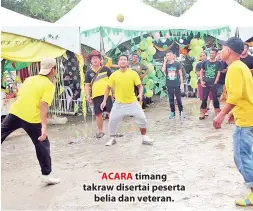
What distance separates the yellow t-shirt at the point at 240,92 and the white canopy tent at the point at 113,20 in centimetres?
693

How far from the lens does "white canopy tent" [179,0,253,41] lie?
1371 centimetres

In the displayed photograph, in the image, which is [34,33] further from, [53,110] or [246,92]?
[246,92]

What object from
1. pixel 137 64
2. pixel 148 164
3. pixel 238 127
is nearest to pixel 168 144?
pixel 148 164

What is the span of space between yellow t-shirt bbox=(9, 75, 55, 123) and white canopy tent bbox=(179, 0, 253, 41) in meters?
9.45

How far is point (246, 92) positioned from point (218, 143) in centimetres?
304

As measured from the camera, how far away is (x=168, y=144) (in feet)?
22.9

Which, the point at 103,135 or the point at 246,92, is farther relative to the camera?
the point at 103,135

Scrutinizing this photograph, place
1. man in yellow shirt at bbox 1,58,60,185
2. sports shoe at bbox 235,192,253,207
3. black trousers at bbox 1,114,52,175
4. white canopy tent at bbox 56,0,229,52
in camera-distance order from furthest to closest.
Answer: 1. white canopy tent at bbox 56,0,229,52
2. black trousers at bbox 1,114,52,175
3. man in yellow shirt at bbox 1,58,60,185
4. sports shoe at bbox 235,192,253,207

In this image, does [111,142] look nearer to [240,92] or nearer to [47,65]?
[47,65]

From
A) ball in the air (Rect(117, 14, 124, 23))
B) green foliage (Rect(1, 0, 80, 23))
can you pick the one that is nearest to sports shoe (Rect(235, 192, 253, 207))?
ball in the air (Rect(117, 14, 124, 23))

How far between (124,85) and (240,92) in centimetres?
306

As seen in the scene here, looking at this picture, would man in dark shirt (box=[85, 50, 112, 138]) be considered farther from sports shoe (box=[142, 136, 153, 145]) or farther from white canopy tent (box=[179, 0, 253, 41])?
white canopy tent (box=[179, 0, 253, 41])

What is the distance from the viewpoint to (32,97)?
475cm

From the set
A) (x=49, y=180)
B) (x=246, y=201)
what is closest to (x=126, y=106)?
(x=49, y=180)
